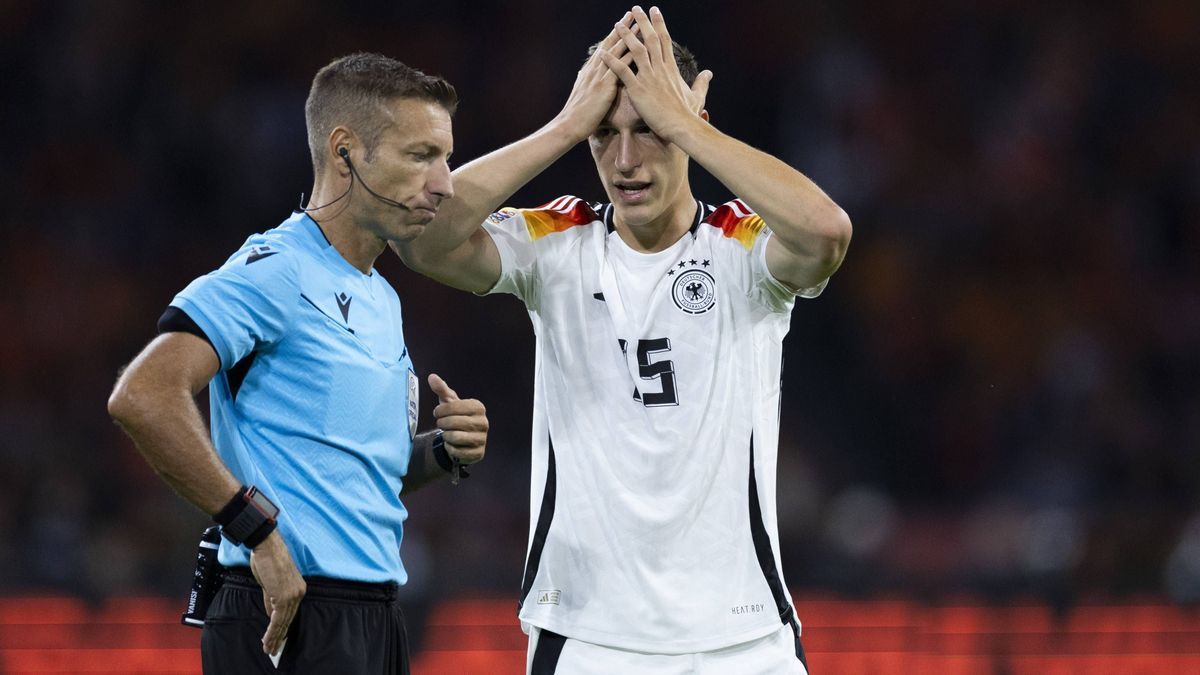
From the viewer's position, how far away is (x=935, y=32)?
41.2 feet

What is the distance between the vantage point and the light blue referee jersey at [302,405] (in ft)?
10.4

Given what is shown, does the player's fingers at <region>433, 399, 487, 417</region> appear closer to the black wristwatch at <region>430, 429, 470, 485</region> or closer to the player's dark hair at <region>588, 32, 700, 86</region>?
the black wristwatch at <region>430, 429, 470, 485</region>

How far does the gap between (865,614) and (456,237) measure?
4861 mm

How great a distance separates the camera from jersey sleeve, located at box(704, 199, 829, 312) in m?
3.64

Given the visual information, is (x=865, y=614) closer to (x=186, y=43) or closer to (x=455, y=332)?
(x=455, y=332)

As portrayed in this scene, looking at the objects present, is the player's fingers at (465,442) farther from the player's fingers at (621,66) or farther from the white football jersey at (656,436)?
the player's fingers at (621,66)

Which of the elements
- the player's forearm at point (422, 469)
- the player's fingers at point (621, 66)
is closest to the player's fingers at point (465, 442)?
the player's forearm at point (422, 469)

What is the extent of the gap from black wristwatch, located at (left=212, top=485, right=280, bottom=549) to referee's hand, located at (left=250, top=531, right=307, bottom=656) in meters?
0.02

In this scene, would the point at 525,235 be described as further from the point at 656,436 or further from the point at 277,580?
the point at 277,580

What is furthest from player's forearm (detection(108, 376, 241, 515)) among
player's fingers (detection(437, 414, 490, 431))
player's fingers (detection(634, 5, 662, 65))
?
player's fingers (detection(634, 5, 662, 65))

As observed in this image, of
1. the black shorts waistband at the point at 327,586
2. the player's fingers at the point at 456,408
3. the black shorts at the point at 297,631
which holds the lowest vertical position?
the black shorts at the point at 297,631

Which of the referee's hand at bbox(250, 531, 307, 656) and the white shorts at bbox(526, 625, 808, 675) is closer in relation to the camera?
the referee's hand at bbox(250, 531, 307, 656)

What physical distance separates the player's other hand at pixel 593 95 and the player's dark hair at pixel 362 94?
38 centimetres

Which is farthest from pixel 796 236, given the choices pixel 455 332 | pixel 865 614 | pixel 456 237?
pixel 455 332
